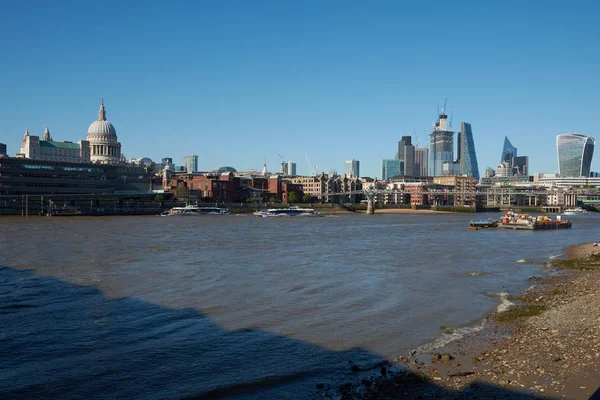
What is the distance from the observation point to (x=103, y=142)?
142125 millimetres

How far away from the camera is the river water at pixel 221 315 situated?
11.8 meters

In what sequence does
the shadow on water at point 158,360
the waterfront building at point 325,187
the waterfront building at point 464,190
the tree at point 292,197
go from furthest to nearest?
the waterfront building at point 464,190, the waterfront building at point 325,187, the tree at point 292,197, the shadow on water at point 158,360

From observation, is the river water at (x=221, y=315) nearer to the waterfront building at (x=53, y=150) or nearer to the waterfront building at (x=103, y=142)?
the waterfront building at (x=103, y=142)

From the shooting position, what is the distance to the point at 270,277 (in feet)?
82.1

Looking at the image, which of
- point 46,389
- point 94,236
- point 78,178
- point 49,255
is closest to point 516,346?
point 46,389

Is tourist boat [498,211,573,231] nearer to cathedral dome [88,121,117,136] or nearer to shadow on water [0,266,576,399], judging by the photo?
shadow on water [0,266,576,399]

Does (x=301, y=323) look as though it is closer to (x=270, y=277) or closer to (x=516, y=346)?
(x=516, y=346)

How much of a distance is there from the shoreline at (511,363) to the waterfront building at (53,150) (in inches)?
5722

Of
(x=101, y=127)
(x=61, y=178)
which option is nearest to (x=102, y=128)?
(x=101, y=127)

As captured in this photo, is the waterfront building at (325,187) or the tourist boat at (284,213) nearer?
the tourist boat at (284,213)

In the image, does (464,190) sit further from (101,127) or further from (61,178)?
(61,178)

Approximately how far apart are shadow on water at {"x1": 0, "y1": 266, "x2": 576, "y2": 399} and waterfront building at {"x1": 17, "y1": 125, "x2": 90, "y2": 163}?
140 metres

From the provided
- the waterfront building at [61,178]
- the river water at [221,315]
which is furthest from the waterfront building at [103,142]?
the river water at [221,315]

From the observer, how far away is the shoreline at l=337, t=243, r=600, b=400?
33.8 feet
